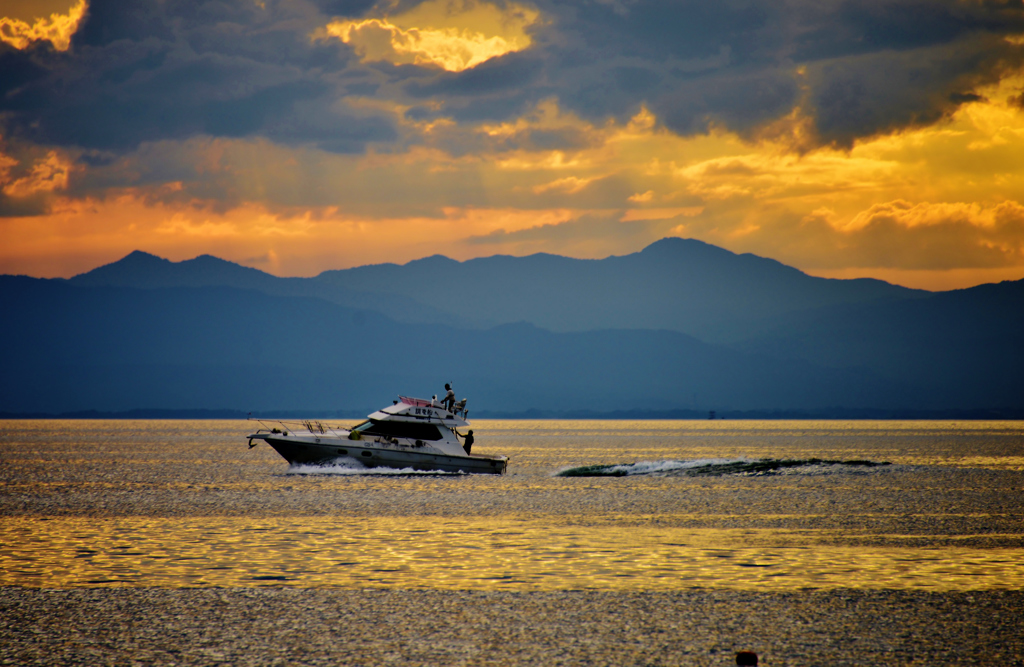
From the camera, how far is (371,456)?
50.7 metres

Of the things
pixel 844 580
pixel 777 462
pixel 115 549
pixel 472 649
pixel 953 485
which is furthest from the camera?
pixel 777 462

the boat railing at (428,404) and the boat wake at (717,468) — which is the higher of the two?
the boat railing at (428,404)

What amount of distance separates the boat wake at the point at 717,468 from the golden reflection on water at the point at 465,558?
28548 mm

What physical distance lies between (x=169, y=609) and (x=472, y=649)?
6.36m

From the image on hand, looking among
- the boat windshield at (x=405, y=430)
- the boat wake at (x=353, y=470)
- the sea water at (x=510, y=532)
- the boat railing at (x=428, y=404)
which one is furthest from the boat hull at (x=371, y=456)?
the boat railing at (x=428, y=404)

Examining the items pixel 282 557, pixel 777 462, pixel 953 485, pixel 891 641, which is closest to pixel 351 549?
pixel 282 557

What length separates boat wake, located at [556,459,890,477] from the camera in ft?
188

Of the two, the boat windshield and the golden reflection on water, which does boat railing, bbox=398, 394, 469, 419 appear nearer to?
the boat windshield

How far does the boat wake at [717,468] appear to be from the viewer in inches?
2253

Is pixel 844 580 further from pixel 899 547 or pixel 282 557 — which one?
pixel 282 557

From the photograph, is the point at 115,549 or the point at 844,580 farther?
the point at 115,549

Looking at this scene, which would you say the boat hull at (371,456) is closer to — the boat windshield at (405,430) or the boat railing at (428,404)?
the boat windshield at (405,430)

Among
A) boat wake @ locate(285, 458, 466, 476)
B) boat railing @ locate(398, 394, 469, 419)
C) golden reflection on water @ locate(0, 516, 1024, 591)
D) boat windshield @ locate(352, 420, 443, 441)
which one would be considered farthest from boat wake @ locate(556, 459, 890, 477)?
golden reflection on water @ locate(0, 516, 1024, 591)

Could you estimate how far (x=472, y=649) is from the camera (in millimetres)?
14078
